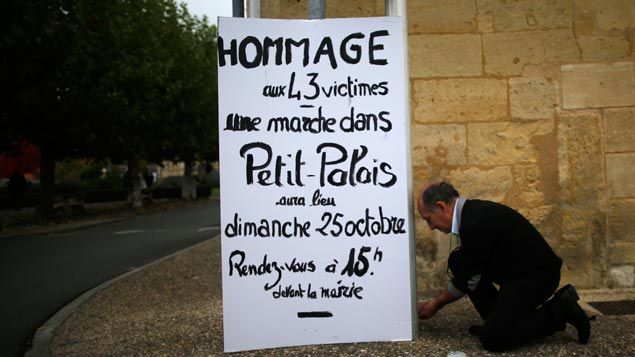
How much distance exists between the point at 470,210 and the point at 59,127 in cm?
1610

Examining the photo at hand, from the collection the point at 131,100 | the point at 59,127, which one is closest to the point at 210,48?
the point at 131,100

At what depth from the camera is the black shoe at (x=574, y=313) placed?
3588 mm

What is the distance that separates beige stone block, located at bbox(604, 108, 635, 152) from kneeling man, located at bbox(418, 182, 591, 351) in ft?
7.71

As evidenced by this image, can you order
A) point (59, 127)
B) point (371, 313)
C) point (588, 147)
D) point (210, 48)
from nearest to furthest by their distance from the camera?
point (371, 313), point (588, 147), point (59, 127), point (210, 48)

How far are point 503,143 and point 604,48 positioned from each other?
1.29 metres

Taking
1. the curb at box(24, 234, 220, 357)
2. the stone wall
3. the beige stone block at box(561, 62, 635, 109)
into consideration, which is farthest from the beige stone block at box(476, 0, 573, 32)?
the curb at box(24, 234, 220, 357)

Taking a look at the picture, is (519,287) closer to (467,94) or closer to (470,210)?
(470,210)

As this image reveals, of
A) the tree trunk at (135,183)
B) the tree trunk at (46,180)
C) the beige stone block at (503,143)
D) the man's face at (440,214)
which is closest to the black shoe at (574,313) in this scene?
the man's face at (440,214)

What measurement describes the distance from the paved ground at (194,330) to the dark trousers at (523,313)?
3.8 inches

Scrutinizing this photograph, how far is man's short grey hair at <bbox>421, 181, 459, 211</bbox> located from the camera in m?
3.59

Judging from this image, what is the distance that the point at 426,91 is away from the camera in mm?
5477

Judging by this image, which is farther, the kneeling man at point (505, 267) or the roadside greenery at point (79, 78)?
the roadside greenery at point (79, 78)

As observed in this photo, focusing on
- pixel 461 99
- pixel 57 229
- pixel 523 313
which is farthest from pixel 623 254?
pixel 57 229

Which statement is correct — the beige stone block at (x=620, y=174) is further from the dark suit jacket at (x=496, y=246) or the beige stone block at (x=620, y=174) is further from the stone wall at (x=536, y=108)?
the dark suit jacket at (x=496, y=246)
